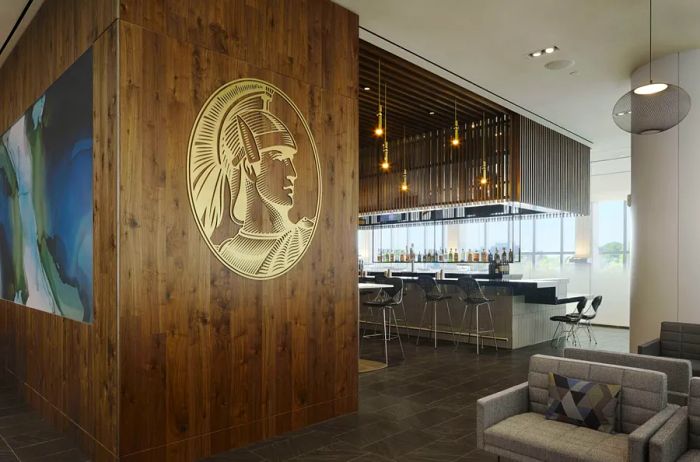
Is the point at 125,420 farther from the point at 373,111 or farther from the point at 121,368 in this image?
the point at 373,111

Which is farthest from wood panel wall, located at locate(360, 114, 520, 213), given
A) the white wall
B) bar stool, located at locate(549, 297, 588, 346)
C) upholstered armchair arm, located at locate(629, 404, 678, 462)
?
upholstered armchair arm, located at locate(629, 404, 678, 462)

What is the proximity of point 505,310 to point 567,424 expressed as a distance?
5.23 meters

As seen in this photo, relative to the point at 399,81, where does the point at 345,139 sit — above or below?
below

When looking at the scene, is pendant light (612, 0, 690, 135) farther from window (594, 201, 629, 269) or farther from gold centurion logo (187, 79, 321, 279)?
window (594, 201, 629, 269)

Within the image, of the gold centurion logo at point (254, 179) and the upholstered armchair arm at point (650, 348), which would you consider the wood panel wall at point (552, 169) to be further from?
the gold centurion logo at point (254, 179)

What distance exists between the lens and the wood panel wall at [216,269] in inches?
131

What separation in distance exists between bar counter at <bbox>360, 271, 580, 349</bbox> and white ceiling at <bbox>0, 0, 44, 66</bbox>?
633 centimetres

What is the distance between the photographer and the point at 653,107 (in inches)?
145

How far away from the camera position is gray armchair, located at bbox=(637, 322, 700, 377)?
191 inches

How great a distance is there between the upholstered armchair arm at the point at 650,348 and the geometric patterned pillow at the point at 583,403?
7.09 ft

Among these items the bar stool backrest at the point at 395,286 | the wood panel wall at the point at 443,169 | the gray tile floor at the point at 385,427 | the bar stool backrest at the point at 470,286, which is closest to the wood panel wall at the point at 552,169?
the wood panel wall at the point at 443,169

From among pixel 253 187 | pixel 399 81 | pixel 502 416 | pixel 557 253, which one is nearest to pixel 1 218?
pixel 253 187

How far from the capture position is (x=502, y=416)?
10.4 ft

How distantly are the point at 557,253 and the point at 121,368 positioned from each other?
11.2m
